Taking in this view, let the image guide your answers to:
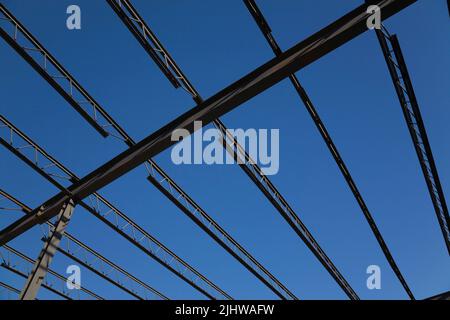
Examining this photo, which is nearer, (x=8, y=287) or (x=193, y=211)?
(x=193, y=211)

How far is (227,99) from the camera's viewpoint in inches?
515

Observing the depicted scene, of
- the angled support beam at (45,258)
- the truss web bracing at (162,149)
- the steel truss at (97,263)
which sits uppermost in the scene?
the truss web bracing at (162,149)

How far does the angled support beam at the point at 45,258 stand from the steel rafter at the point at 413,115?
12.7 metres

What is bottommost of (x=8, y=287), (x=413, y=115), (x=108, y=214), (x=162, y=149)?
(x=8, y=287)

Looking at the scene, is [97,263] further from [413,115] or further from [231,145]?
[413,115]

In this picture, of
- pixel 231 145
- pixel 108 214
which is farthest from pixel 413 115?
pixel 108 214

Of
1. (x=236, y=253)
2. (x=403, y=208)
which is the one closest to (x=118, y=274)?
(x=236, y=253)

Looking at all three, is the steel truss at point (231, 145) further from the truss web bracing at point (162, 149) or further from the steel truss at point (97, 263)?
the steel truss at point (97, 263)

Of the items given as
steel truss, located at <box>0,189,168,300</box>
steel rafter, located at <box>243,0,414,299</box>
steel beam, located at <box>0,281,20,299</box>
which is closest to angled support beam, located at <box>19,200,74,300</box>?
steel truss, located at <box>0,189,168,300</box>

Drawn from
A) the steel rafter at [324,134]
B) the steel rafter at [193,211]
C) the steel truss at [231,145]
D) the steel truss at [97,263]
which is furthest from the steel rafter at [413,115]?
the steel truss at [97,263]

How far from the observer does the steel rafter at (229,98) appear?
11.3m

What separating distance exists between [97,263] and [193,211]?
6251 mm

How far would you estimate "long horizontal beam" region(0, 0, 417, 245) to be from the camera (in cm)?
1125

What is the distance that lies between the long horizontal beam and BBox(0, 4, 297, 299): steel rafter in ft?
3.65
